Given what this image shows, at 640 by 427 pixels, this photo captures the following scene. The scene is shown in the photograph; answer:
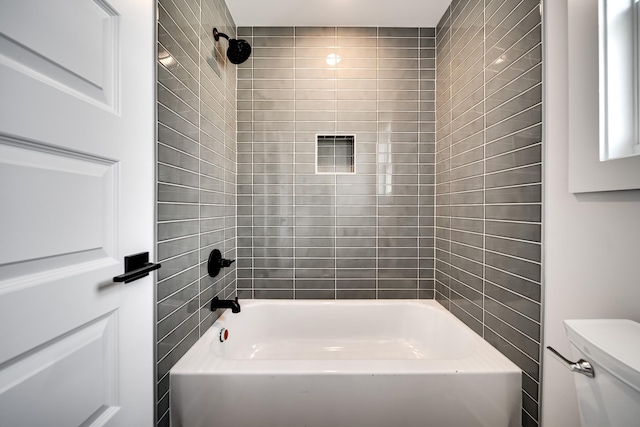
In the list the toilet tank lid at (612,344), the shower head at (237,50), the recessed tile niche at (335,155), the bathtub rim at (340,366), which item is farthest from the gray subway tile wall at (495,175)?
the shower head at (237,50)

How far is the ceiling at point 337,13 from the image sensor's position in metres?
1.74

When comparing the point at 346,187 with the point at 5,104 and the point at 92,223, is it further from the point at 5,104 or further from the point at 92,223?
the point at 5,104

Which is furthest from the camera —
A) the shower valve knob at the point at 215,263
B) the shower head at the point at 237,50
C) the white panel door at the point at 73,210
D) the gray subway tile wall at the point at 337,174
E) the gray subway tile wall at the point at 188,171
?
the gray subway tile wall at the point at 337,174

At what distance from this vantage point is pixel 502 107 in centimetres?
121

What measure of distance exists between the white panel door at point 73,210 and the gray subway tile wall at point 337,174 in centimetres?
114

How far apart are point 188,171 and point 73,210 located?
654mm

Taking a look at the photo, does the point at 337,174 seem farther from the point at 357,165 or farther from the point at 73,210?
the point at 73,210

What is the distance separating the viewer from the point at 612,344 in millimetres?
622

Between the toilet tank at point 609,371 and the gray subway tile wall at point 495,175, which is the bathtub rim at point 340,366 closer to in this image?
the gray subway tile wall at point 495,175

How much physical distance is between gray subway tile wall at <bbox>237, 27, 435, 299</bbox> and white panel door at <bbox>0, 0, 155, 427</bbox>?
3.76 ft

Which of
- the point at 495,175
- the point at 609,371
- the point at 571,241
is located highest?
the point at 495,175

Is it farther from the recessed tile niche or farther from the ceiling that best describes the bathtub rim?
the ceiling

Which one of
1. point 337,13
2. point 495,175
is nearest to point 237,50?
point 337,13

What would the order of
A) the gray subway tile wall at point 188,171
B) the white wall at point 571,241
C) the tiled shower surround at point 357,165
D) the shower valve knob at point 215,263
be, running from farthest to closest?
the shower valve knob at point 215,263 → the tiled shower surround at point 357,165 → the gray subway tile wall at point 188,171 → the white wall at point 571,241
